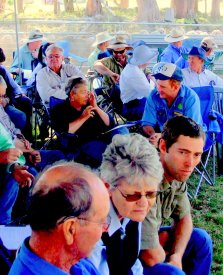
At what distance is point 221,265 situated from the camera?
3561 millimetres

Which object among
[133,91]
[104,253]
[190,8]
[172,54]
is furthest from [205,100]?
[190,8]

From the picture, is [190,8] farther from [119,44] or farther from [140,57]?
[140,57]

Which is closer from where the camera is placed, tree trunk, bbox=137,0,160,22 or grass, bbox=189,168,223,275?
grass, bbox=189,168,223,275

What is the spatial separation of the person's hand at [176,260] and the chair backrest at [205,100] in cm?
267

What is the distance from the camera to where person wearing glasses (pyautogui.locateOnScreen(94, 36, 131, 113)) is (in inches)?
268

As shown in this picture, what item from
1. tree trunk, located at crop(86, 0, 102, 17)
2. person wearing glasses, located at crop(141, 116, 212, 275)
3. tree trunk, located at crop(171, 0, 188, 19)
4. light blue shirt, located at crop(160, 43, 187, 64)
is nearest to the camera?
person wearing glasses, located at crop(141, 116, 212, 275)

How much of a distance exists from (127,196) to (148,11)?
743 inches

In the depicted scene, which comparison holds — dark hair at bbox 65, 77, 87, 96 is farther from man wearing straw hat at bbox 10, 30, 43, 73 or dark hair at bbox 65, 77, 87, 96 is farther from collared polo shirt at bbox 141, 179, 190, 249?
man wearing straw hat at bbox 10, 30, 43, 73

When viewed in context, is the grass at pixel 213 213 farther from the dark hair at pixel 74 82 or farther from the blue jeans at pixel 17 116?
the blue jeans at pixel 17 116

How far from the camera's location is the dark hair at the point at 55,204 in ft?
4.60

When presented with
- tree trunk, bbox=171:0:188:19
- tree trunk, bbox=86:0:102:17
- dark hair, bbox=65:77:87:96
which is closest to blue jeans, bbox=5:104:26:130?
dark hair, bbox=65:77:87:96

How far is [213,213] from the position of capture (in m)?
4.47

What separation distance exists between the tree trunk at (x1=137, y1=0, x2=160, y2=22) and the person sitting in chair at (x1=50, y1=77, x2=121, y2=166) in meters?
16.1

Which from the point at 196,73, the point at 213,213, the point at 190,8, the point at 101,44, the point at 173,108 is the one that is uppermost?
the point at 190,8
